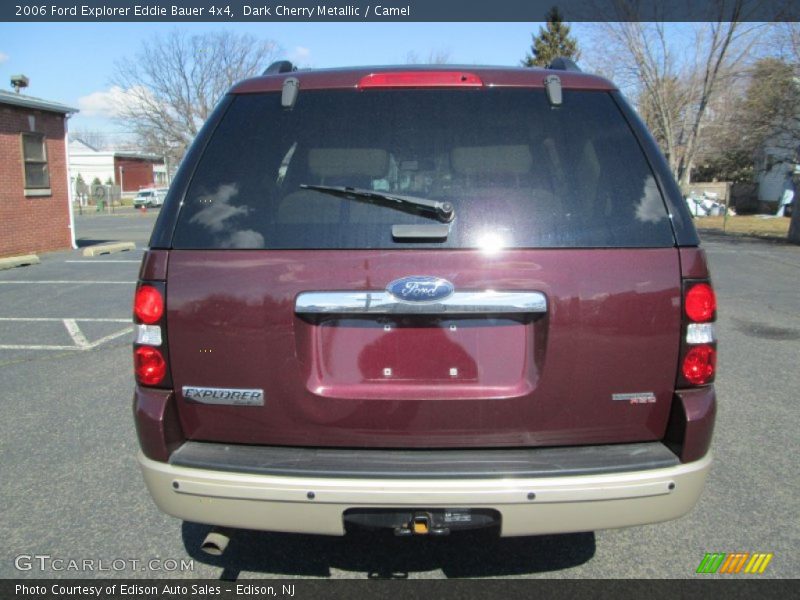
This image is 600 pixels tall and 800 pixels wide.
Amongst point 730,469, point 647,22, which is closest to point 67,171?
point 730,469

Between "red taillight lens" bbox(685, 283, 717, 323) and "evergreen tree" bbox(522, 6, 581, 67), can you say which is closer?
"red taillight lens" bbox(685, 283, 717, 323)

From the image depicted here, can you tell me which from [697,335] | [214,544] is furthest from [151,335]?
[697,335]

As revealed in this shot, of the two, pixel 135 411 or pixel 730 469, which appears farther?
pixel 730 469

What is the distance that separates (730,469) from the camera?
3832 millimetres

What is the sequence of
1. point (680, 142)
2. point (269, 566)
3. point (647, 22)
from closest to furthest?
point (269, 566), point (647, 22), point (680, 142)

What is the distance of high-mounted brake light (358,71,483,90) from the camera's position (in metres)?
2.46

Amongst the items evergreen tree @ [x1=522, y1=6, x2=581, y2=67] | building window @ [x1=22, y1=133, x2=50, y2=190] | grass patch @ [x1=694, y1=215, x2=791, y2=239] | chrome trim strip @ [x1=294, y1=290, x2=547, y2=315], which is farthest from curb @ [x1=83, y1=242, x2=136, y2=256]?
evergreen tree @ [x1=522, y1=6, x2=581, y2=67]

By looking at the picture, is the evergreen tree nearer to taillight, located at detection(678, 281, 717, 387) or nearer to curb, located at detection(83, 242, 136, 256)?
curb, located at detection(83, 242, 136, 256)

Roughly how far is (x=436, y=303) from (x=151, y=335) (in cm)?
102

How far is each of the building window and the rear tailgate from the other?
55.3 ft

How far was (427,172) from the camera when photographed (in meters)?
2.37

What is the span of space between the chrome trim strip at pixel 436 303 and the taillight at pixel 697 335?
0.51 m

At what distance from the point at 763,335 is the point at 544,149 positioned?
20.1 ft

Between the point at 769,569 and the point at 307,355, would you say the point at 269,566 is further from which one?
the point at 769,569
